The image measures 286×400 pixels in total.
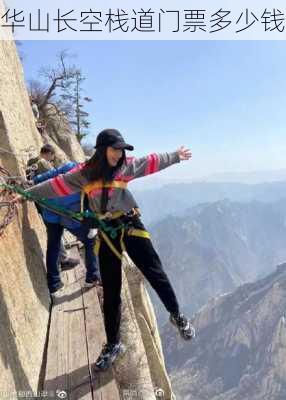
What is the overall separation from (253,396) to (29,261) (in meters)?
209

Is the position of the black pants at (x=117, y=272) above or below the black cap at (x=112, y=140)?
below

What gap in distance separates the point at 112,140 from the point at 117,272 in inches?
78.6

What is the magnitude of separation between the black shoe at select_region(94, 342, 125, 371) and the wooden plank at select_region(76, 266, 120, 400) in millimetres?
87

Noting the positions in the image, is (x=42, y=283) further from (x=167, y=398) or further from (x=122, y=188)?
(x=167, y=398)

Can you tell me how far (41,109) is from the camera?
3488 cm

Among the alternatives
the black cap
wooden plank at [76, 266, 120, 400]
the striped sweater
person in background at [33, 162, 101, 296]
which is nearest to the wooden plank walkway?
wooden plank at [76, 266, 120, 400]

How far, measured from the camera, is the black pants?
6602 mm

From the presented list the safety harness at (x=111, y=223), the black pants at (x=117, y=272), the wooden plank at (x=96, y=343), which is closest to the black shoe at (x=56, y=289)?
the wooden plank at (x=96, y=343)

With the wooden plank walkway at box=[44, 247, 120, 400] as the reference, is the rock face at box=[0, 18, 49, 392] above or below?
above

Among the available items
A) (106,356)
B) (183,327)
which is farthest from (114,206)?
(183,327)

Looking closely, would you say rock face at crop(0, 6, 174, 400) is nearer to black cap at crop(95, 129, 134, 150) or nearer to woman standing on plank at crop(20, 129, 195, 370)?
woman standing on plank at crop(20, 129, 195, 370)

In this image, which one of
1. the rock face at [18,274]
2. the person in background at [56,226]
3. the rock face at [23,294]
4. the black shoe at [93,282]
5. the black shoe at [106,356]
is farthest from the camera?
the black shoe at [93,282]

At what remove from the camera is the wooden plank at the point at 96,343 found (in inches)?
240

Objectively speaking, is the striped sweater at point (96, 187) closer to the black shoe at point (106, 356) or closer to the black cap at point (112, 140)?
the black cap at point (112, 140)
